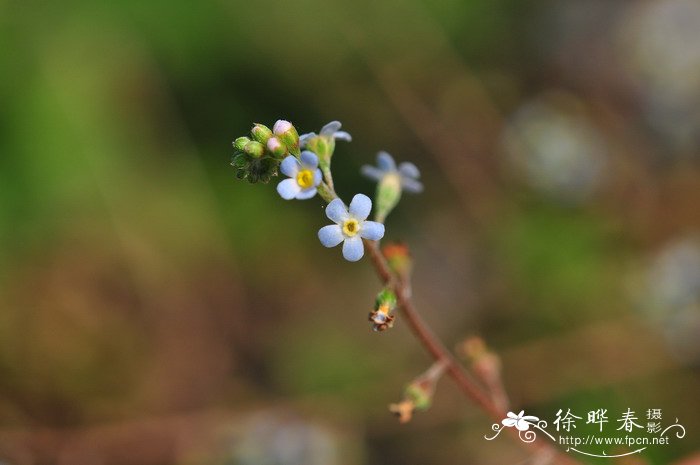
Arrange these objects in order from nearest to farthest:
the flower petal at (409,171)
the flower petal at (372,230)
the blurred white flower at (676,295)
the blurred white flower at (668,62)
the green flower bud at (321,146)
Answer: the flower petal at (372,230), the green flower bud at (321,146), the flower petal at (409,171), the blurred white flower at (676,295), the blurred white flower at (668,62)

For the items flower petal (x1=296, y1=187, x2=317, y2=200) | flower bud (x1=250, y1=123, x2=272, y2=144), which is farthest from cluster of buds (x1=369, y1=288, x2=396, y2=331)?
flower bud (x1=250, y1=123, x2=272, y2=144)

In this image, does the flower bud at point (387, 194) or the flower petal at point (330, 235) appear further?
the flower bud at point (387, 194)

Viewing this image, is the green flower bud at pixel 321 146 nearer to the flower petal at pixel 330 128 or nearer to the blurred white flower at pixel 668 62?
the flower petal at pixel 330 128

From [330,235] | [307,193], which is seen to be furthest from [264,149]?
[330,235]

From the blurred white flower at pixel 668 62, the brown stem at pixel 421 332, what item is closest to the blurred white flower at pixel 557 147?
the blurred white flower at pixel 668 62

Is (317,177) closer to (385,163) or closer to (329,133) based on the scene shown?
(329,133)

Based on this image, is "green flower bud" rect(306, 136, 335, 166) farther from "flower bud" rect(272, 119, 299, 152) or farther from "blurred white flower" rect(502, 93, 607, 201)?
"blurred white flower" rect(502, 93, 607, 201)

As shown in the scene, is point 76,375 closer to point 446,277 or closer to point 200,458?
point 200,458

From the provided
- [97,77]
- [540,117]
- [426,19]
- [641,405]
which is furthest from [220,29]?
[641,405]
